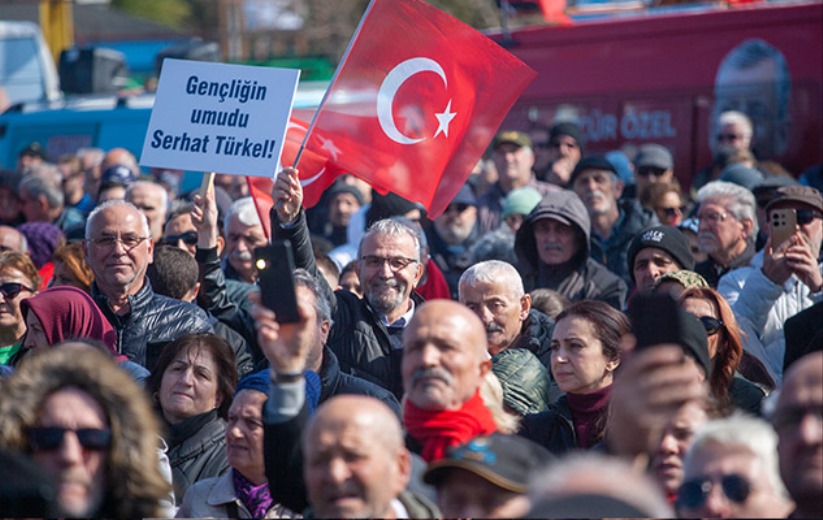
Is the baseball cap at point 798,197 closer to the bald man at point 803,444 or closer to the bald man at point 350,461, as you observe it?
the bald man at point 803,444

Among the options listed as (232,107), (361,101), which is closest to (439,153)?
(361,101)

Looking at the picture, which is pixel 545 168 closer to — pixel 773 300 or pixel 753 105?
pixel 753 105

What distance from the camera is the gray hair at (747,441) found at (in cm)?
392

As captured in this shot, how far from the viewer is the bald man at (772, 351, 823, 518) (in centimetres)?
406

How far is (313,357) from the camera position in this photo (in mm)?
6066

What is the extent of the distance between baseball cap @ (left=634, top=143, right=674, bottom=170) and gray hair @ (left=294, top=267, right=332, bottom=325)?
4.87 m

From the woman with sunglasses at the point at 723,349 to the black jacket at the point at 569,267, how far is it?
1.98 metres

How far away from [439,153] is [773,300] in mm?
1798

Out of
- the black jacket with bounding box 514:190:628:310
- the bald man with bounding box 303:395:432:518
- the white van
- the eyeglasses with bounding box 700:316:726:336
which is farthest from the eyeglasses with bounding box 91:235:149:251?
the white van

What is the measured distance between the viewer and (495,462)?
4.08 metres

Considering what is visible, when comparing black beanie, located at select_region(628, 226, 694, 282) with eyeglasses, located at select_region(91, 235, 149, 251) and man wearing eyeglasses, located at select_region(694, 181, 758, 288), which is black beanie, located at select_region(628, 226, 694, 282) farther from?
eyeglasses, located at select_region(91, 235, 149, 251)

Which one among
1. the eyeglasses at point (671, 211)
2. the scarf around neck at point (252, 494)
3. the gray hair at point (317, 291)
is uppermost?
the eyeglasses at point (671, 211)

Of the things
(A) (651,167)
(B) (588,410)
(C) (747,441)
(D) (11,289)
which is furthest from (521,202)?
(C) (747,441)

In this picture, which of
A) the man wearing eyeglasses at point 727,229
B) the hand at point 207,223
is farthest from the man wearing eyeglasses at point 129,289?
the man wearing eyeglasses at point 727,229
